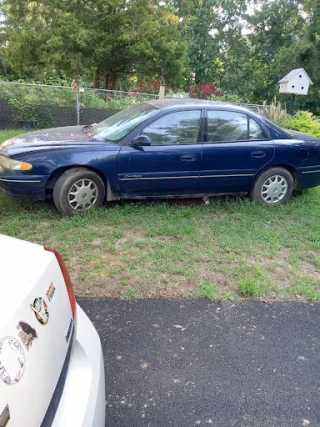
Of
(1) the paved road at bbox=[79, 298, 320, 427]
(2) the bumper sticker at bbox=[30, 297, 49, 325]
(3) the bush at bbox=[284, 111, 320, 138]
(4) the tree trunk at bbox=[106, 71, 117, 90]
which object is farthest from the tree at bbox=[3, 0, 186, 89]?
(2) the bumper sticker at bbox=[30, 297, 49, 325]

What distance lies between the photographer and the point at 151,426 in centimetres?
205

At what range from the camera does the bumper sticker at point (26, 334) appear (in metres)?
1.21

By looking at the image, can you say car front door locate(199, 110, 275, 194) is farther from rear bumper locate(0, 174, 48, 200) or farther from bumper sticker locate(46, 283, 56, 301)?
bumper sticker locate(46, 283, 56, 301)

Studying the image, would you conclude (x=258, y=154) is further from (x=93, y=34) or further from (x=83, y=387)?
(x=93, y=34)

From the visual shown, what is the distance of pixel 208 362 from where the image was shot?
2.55m

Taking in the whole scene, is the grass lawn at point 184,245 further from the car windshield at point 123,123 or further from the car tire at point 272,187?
the car windshield at point 123,123

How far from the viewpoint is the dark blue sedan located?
15.0 ft

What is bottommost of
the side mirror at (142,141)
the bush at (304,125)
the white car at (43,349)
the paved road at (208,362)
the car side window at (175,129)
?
the paved road at (208,362)

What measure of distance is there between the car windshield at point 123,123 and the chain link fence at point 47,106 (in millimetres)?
5338

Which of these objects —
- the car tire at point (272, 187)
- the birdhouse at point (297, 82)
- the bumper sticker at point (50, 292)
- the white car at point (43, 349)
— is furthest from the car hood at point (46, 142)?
the birdhouse at point (297, 82)

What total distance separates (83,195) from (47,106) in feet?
21.5

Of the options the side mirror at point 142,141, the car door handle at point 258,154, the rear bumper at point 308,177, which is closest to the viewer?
the side mirror at point 142,141

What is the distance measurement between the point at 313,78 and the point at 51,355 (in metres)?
22.5

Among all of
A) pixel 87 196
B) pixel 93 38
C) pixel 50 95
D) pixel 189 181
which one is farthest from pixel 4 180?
pixel 93 38
